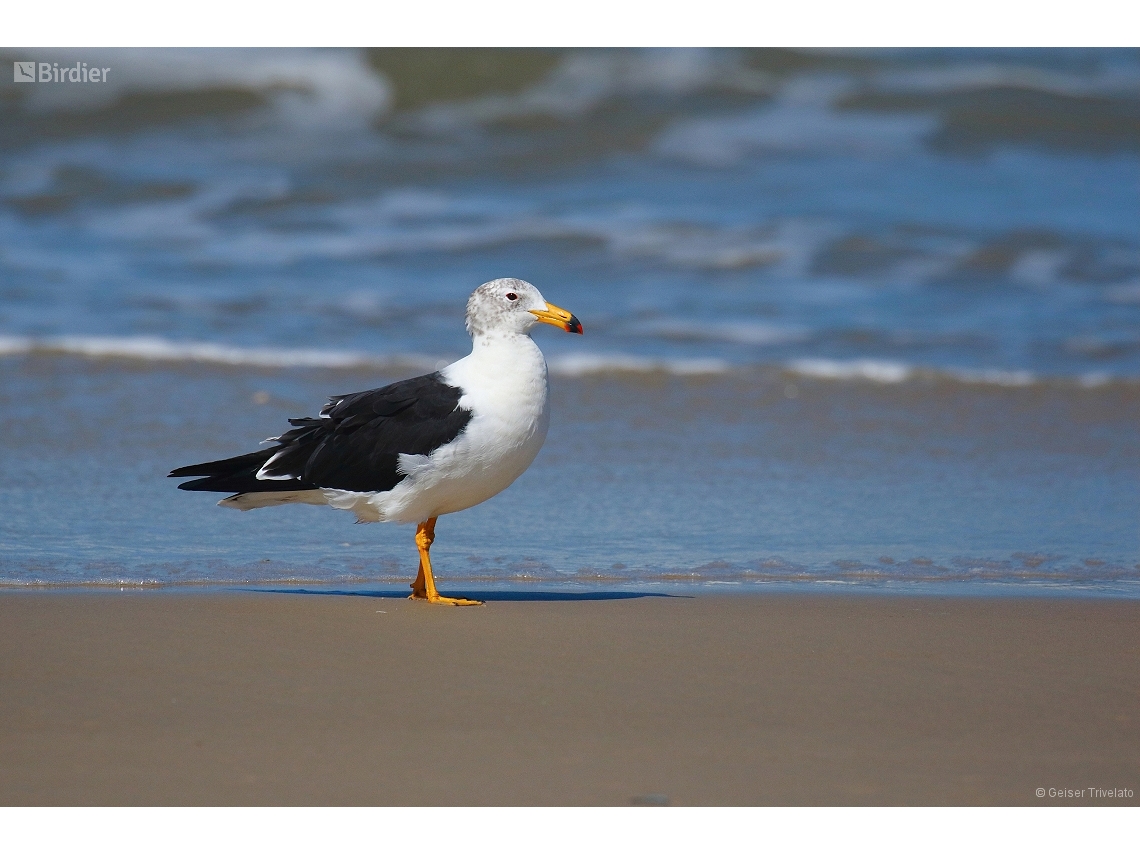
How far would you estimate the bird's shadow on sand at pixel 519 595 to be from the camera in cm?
492

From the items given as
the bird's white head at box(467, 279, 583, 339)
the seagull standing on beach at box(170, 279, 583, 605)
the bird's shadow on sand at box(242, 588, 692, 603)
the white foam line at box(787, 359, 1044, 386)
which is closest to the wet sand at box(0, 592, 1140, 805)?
the bird's shadow on sand at box(242, 588, 692, 603)

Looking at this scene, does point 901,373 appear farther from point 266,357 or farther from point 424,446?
point 424,446

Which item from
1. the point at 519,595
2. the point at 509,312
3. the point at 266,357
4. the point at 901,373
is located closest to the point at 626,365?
the point at 901,373

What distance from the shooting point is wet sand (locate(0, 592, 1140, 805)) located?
311cm

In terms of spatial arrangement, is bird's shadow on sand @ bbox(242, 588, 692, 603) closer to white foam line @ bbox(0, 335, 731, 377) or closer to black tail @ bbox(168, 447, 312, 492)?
black tail @ bbox(168, 447, 312, 492)

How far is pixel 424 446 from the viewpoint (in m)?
4.84

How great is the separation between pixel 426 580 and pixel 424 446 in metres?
0.47

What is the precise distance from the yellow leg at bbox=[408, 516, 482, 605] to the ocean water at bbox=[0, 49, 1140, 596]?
32 cm

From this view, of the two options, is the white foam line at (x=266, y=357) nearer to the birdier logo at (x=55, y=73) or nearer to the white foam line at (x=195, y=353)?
the white foam line at (x=195, y=353)

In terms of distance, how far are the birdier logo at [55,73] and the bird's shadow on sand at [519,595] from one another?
37.8 ft

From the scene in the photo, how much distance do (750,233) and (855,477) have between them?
604cm

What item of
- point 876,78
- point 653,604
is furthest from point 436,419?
point 876,78

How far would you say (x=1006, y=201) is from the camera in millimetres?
13625

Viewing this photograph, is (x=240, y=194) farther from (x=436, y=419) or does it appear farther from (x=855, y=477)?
(x=436, y=419)
